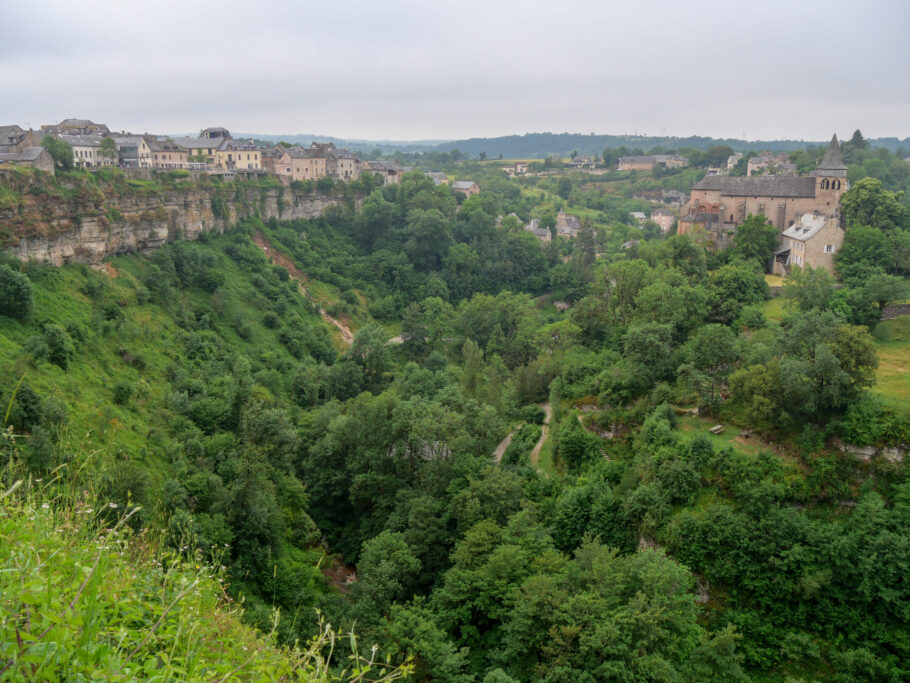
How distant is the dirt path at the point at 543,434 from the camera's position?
121 feet

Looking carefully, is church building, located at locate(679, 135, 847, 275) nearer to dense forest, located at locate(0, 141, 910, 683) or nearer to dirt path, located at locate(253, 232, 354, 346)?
dense forest, located at locate(0, 141, 910, 683)

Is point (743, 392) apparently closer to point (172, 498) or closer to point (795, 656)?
point (795, 656)

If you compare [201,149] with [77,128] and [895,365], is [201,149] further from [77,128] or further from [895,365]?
[895,365]

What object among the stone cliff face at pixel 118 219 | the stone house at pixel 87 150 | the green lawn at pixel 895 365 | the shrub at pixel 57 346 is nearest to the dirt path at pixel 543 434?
the green lawn at pixel 895 365

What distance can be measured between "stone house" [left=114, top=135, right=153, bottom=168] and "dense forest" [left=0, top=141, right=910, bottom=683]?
79.9ft

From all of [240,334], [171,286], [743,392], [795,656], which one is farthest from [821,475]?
[171,286]

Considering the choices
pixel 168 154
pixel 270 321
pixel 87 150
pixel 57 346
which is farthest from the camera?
pixel 168 154

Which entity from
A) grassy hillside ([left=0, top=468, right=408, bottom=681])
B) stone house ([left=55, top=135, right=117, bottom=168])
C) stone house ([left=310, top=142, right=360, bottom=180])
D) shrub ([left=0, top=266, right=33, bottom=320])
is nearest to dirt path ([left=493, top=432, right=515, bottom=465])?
shrub ([left=0, top=266, right=33, bottom=320])

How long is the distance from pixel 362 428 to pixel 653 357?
16711 mm

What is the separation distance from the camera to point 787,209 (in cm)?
5403

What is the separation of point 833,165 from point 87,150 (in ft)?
239

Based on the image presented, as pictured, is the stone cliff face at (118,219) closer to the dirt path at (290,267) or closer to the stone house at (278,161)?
the dirt path at (290,267)

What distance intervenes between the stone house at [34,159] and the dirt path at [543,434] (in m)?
40.1

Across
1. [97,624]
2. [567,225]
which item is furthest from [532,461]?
[567,225]
